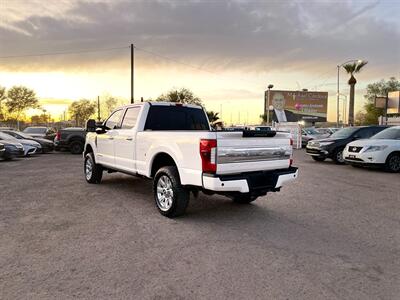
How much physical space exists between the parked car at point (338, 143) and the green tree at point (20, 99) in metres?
54.7

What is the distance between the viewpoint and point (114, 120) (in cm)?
919

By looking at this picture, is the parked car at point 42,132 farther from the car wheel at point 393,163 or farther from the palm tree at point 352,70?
the palm tree at point 352,70

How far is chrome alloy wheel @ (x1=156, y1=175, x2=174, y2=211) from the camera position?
6570mm

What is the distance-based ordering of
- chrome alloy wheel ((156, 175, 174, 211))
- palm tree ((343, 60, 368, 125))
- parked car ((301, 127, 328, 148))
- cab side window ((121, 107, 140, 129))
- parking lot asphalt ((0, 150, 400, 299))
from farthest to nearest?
palm tree ((343, 60, 368, 125))
parked car ((301, 127, 328, 148))
cab side window ((121, 107, 140, 129))
chrome alloy wheel ((156, 175, 174, 211))
parking lot asphalt ((0, 150, 400, 299))

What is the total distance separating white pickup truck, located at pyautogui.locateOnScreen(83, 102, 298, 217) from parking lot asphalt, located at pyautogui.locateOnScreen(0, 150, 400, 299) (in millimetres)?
604

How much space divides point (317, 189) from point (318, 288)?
6041 millimetres

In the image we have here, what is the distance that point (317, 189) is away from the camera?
9.63 m

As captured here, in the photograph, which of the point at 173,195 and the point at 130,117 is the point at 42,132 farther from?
the point at 173,195

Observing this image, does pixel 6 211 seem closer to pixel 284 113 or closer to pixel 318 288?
pixel 318 288

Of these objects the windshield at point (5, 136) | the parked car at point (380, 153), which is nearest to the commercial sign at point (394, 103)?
the parked car at point (380, 153)

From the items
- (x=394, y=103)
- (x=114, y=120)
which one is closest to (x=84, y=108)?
(x=394, y=103)

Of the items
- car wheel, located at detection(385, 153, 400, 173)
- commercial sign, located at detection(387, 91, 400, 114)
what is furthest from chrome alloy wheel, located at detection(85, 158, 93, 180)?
commercial sign, located at detection(387, 91, 400, 114)

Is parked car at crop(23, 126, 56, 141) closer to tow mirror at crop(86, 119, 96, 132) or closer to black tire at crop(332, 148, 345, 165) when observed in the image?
tow mirror at crop(86, 119, 96, 132)

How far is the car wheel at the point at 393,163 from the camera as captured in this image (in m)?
13.2
